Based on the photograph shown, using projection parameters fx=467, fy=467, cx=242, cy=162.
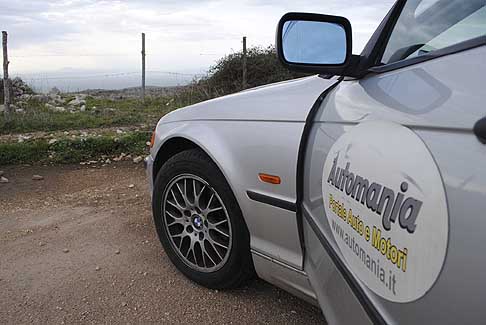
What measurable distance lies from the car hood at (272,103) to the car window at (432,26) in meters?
0.43

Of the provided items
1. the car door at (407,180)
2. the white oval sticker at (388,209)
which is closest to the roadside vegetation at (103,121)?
the car door at (407,180)

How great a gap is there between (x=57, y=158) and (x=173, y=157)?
12.9 feet

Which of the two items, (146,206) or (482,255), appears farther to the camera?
(146,206)

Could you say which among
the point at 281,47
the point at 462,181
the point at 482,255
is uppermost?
the point at 281,47

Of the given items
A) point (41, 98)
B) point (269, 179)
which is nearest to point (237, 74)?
point (41, 98)

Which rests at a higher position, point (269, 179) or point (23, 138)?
point (269, 179)

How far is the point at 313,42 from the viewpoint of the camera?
191 centimetres

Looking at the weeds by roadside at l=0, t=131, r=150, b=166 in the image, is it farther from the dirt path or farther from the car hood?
the car hood

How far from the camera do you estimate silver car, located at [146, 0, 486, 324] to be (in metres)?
1.00

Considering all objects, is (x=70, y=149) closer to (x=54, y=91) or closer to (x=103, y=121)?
(x=103, y=121)

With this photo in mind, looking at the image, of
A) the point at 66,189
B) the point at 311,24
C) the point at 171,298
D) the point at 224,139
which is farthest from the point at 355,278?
the point at 66,189

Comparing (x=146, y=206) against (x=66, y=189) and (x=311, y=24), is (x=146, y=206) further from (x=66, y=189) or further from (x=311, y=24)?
(x=311, y=24)

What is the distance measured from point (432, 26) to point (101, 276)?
256 cm

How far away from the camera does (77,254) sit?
11.5ft
